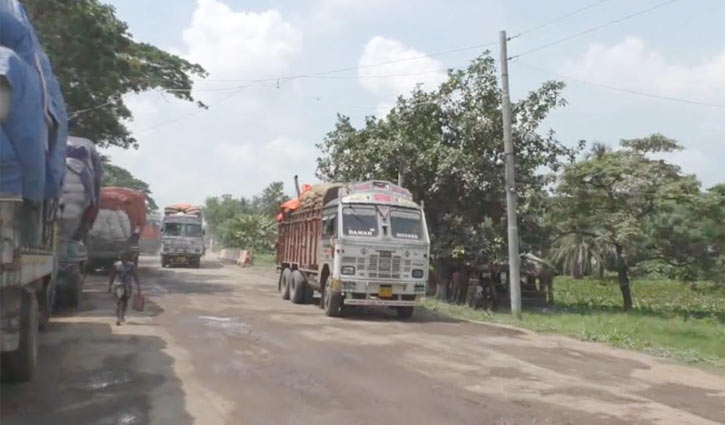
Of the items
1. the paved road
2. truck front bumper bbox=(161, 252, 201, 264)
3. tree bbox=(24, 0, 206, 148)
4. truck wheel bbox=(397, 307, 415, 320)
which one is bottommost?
the paved road

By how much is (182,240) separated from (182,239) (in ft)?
0.21

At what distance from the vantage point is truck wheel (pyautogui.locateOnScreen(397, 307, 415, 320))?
57.9 feet

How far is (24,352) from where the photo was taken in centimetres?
813

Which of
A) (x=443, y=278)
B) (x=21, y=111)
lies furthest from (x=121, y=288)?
(x=443, y=278)

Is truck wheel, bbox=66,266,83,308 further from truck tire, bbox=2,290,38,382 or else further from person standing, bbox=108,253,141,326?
truck tire, bbox=2,290,38,382

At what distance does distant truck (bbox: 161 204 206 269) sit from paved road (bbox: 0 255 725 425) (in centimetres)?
2480

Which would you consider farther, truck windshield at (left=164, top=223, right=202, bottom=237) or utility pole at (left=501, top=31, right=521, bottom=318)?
truck windshield at (left=164, top=223, right=202, bottom=237)

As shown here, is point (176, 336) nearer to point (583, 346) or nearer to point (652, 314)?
point (583, 346)

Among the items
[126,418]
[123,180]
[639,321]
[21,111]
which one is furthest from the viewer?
[123,180]

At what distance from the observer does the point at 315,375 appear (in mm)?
9641

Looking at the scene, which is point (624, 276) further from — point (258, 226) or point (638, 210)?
point (258, 226)

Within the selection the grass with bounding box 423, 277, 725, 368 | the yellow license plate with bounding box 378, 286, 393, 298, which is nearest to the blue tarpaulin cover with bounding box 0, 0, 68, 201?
the yellow license plate with bounding box 378, 286, 393, 298

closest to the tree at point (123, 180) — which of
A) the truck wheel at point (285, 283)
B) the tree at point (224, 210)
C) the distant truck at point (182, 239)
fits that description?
the tree at point (224, 210)

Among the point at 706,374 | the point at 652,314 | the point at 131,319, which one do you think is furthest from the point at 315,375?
the point at 652,314
